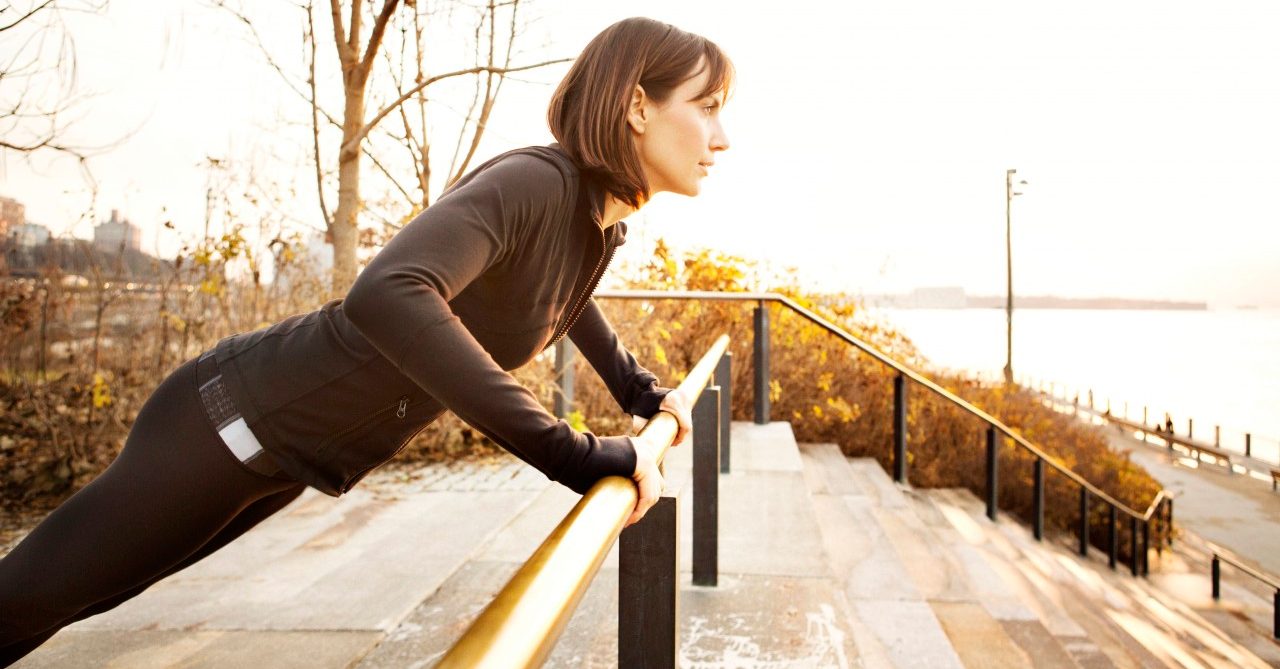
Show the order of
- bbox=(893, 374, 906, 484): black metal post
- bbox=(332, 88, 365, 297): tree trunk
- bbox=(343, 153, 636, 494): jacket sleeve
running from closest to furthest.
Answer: bbox=(343, 153, 636, 494): jacket sleeve, bbox=(332, 88, 365, 297): tree trunk, bbox=(893, 374, 906, 484): black metal post

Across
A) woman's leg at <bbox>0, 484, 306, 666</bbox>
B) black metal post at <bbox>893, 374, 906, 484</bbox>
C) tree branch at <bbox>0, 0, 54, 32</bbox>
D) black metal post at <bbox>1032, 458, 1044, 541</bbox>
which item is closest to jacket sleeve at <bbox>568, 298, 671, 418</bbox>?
woman's leg at <bbox>0, 484, 306, 666</bbox>

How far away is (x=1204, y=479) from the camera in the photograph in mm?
29422

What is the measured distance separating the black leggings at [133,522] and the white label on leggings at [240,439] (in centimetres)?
1

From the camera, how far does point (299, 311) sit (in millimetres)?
5156

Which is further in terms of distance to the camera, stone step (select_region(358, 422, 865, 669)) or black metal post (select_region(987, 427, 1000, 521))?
black metal post (select_region(987, 427, 1000, 521))

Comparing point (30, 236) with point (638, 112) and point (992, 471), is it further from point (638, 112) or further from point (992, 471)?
point (992, 471)

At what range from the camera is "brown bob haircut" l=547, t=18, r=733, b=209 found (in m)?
1.30

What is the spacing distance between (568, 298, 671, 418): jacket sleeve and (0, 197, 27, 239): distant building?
3.89m

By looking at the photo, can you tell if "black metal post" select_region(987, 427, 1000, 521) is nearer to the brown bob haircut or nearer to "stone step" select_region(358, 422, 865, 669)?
"stone step" select_region(358, 422, 865, 669)

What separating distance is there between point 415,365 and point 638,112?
2.05 ft

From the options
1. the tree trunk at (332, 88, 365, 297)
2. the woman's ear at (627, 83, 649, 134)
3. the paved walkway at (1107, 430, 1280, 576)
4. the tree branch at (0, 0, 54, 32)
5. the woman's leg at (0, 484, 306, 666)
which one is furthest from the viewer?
the paved walkway at (1107, 430, 1280, 576)

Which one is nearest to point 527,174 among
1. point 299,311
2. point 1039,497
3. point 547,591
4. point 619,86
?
point 619,86

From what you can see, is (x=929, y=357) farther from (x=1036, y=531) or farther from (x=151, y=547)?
(x=151, y=547)

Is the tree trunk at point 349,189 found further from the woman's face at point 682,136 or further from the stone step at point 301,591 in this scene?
the woman's face at point 682,136
